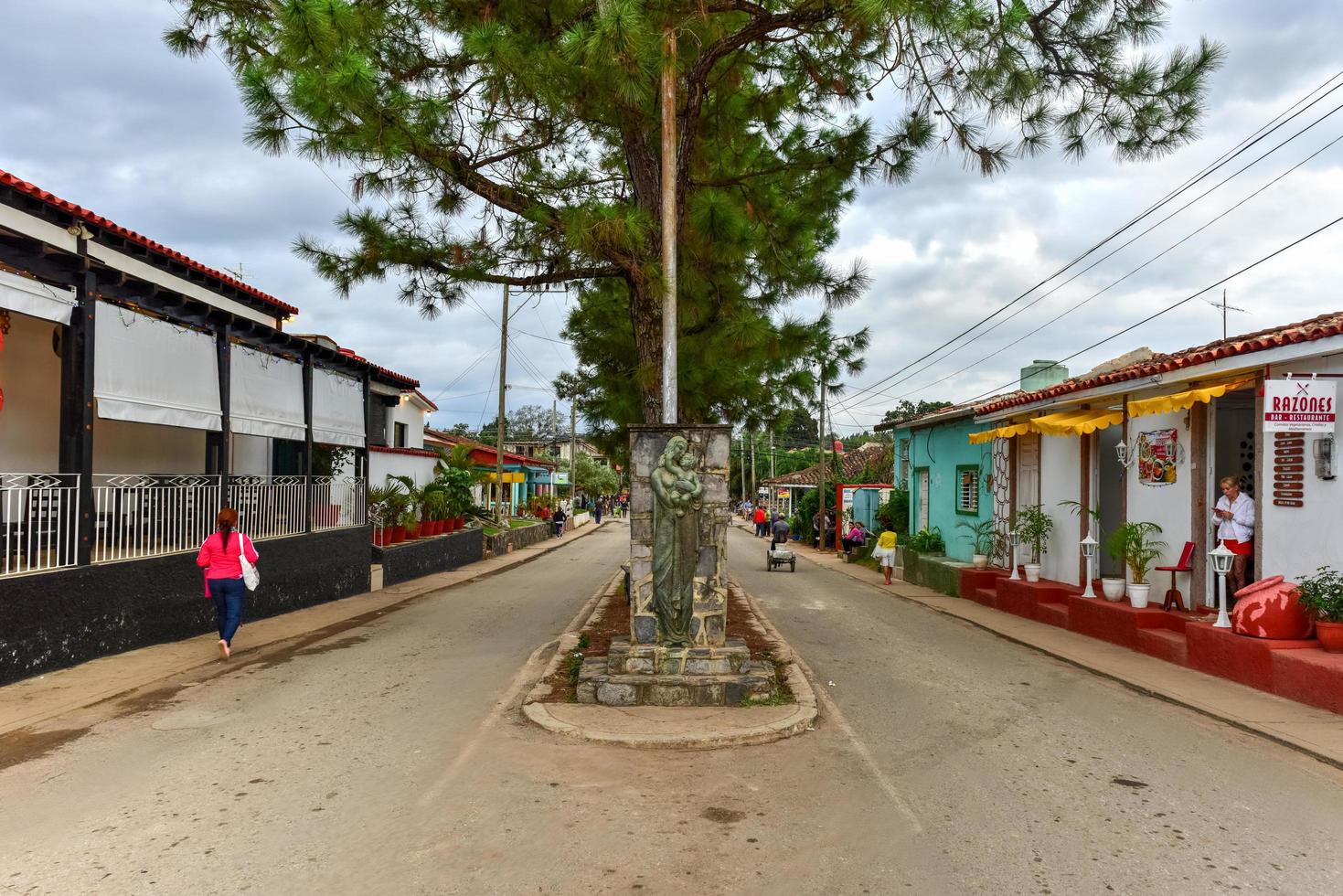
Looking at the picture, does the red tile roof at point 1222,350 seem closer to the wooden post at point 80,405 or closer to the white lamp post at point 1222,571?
the white lamp post at point 1222,571

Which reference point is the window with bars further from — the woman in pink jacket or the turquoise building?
the woman in pink jacket

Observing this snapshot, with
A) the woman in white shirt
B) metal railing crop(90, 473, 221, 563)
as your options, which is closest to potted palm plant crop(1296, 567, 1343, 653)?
the woman in white shirt

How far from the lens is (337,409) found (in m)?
15.4

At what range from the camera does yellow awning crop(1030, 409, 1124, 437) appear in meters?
11.5

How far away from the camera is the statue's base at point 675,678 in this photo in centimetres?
712

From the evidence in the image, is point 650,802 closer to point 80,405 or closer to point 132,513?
point 80,405

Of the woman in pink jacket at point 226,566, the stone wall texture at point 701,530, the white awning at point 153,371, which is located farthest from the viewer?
the white awning at point 153,371

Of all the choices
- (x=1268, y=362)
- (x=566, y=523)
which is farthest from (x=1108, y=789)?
(x=566, y=523)

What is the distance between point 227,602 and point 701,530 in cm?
522

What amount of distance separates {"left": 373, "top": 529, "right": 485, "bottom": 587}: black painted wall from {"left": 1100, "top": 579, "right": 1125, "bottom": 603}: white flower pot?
1270 cm

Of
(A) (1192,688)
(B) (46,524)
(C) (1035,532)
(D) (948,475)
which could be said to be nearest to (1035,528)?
(C) (1035,532)

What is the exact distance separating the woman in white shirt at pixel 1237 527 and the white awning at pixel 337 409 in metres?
13.0

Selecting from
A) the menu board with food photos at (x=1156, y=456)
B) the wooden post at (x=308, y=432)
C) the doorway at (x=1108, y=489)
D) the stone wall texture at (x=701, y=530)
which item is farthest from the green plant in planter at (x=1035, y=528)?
the wooden post at (x=308, y=432)

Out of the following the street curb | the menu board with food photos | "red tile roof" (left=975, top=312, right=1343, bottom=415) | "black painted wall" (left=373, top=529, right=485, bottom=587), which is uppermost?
"red tile roof" (left=975, top=312, right=1343, bottom=415)
